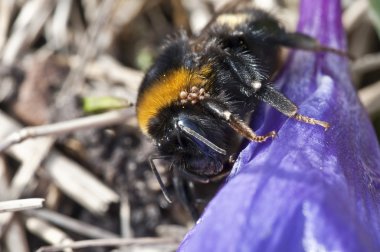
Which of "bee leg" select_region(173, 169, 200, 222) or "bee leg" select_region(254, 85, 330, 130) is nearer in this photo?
"bee leg" select_region(254, 85, 330, 130)

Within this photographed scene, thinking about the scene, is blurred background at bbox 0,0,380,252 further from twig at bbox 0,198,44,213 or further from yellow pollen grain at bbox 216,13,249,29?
yellow pollen grain at bbox 216,13,249,29

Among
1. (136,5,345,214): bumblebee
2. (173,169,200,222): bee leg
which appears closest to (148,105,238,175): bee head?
(136,5,345,214): bumblebee

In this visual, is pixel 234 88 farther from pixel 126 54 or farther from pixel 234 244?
pixel 126 54

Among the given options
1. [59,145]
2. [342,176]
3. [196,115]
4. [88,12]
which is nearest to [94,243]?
[59,145]

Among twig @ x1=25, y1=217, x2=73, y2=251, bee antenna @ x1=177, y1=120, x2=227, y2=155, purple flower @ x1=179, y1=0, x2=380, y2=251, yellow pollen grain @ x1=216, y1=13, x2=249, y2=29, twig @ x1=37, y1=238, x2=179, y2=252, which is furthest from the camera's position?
twig @ x1=25, y1=217, x2=73, y2=251

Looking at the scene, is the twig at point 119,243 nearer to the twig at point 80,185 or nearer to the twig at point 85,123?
the twig at point 80,185
